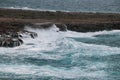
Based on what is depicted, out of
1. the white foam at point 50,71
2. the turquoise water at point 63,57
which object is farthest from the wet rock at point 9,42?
the white foam at point 50,71

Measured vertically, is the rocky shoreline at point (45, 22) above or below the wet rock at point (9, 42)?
above

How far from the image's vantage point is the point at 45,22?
5612 centimetres

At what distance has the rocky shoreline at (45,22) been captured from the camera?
47166mm

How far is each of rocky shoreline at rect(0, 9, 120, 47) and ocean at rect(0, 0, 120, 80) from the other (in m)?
0.86

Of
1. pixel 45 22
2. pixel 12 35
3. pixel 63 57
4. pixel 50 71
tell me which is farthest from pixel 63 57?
pixel 45 22

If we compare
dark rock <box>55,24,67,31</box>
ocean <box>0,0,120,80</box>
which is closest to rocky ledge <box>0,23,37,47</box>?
ocean <box>0,0,120,80</box>

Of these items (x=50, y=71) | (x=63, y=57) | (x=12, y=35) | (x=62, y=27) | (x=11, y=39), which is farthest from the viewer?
(x=62, y=27)

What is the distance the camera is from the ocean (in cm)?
3519

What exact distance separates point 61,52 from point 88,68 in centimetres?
648

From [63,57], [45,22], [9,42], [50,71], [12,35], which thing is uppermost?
[45,22]

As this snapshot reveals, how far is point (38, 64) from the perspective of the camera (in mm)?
38688

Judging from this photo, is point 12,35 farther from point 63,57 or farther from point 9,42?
point 63,57

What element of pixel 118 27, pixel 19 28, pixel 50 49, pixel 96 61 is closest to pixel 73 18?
pixel 118 27

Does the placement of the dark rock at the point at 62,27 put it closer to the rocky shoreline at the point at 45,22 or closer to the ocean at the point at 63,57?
the rocky shoreline at the point at 45,22
